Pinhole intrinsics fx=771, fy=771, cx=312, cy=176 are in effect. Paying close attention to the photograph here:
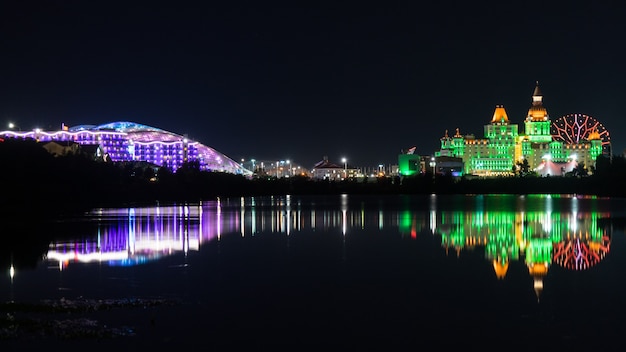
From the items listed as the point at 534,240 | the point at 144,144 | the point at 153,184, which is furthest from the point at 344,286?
the point at 144,144

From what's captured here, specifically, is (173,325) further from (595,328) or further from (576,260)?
(576,260)

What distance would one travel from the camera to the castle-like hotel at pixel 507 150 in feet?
530

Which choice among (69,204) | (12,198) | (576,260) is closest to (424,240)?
Answer: (576,260)

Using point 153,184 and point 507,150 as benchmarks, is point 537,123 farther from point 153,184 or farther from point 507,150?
point 153,184

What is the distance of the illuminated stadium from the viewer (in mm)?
143400

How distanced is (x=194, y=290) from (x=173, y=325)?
147 inches

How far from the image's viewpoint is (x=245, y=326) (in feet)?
44.5

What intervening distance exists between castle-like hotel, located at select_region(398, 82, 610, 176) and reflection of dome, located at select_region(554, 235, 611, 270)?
5115 inches

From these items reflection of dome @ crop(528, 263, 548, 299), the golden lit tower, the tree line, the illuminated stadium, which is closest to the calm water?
reflection of dome @ crop(528, 263, 548, 299)

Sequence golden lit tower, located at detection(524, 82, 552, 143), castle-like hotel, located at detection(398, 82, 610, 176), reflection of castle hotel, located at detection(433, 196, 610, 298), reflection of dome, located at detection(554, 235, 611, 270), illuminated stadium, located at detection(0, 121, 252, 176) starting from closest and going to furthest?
reflection of dome, located at detection(554, 235, 611, 270)
reflection of castle hotel, located at detection(433, 196, 610, 298)
illuminated stadium, located at detection(0, 121, 252, 176)
castle-like hotel, located at detection(398, 82, 610, 176)
golden lit tower, located at detection(524, 82, 552, 143)

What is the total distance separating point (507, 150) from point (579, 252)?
152019mm

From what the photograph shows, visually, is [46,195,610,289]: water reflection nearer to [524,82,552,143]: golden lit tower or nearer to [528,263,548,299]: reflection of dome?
[528,263,548,299]: reflection of dome

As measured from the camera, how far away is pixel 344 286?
17.9 metres

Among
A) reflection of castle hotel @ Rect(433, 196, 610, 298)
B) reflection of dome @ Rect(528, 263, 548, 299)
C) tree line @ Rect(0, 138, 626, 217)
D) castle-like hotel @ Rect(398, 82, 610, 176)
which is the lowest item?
reflection of dome @ Rect(528, 263, 548, 299)
